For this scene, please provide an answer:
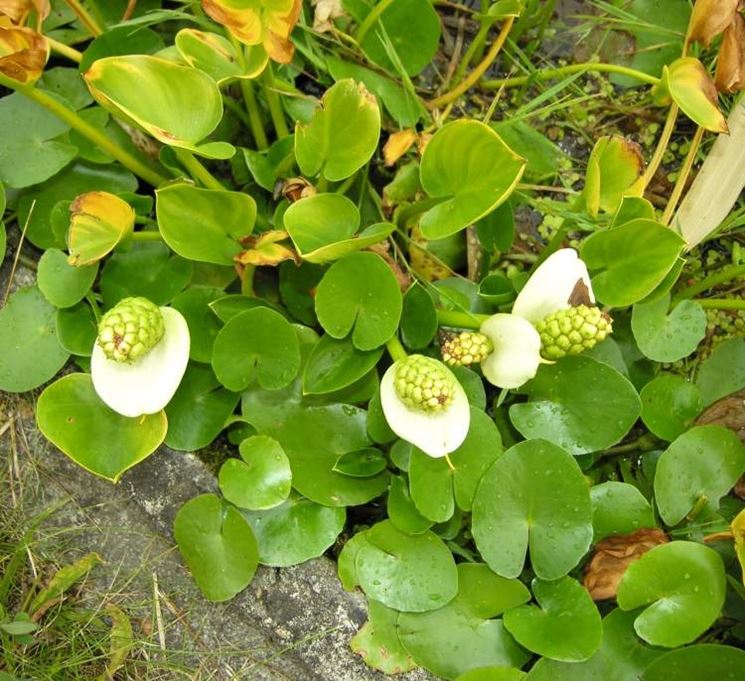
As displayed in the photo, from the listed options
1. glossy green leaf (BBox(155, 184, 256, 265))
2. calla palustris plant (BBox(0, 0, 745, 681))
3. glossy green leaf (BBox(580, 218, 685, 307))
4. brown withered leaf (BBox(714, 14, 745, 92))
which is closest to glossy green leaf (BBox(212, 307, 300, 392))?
calla palustris plant (BBox(0, 0, 745, 681))

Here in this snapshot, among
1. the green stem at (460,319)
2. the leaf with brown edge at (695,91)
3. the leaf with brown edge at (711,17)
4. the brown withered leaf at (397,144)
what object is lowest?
the green stem at (460,319)

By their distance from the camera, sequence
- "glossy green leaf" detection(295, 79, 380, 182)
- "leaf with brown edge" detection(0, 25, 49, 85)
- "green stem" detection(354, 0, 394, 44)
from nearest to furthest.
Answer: "leaf with brown edge" detection(0, 25, 49, 85) < "glossy green leaf" detection(295, 79, 380, 182) < "green stem" detection(354, 0, 394, 44)

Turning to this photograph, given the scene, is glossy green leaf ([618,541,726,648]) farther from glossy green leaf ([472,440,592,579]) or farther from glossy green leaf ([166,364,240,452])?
glossy green leaf ([166,364,240,452])

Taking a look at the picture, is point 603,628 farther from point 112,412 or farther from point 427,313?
point 112,412

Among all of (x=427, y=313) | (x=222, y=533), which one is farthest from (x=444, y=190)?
(x=222, y=533)

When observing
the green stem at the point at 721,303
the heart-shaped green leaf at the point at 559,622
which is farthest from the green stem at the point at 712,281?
the heart-shaped green leaf at the point at 559,622

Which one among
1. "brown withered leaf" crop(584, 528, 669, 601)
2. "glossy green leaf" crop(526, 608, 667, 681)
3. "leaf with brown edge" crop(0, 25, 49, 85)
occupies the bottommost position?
"glossy green leaf" crop(526, 608, 667, 681)

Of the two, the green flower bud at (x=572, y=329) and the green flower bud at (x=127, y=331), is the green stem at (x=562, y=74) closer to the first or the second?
the green flower bud at (x=572, y=329)
